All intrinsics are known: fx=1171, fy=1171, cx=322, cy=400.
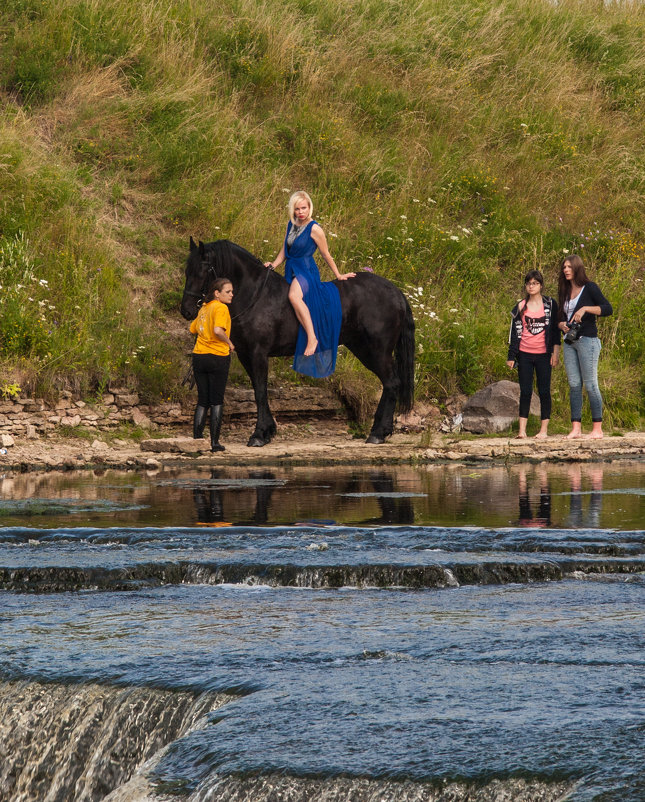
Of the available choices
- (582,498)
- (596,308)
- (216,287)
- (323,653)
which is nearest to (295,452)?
(216,287)

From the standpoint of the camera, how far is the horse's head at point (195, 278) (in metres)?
13.4

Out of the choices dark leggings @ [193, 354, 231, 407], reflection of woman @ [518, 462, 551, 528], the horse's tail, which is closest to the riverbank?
dark leggings @ [193, 354, 231, 407]

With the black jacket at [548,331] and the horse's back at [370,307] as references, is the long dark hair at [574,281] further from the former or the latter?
the horse's back at [370,307]

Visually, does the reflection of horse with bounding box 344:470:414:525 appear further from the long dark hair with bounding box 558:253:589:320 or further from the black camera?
the long dark hair with bounding box 558:253:589:320

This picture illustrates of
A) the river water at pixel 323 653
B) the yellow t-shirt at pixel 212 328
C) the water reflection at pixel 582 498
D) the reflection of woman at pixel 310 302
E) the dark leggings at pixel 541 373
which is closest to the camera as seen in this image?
the river water at pixel 323 653

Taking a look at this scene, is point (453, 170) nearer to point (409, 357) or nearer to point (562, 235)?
point (562, 235)

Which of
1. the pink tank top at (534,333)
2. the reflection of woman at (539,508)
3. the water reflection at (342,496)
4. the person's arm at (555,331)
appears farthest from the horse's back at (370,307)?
the reflection of woman at (539,508)

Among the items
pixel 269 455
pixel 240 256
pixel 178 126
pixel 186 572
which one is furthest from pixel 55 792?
pixel 178 126

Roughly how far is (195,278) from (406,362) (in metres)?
2.97

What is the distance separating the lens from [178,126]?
19.3 metres

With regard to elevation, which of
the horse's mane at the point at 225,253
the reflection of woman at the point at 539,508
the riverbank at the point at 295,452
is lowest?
the riverbank at the point at 295,452

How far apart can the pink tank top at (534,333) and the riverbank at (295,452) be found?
3.55 feet

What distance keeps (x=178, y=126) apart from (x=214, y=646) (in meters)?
15.7

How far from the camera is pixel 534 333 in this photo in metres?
14.0
